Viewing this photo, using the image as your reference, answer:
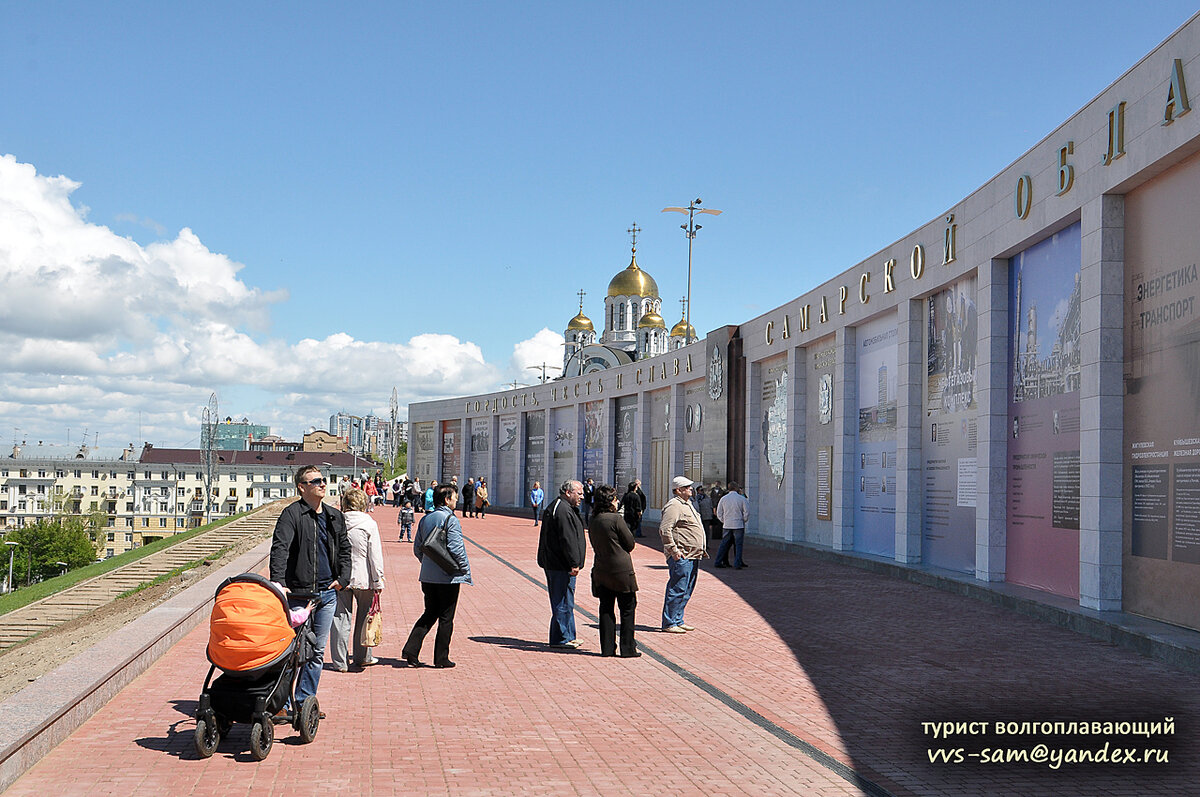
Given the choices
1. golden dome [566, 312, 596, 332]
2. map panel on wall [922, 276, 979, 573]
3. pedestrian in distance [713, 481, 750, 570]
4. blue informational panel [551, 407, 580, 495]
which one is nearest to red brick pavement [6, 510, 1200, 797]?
map panel on wall [922, 276, 979, 573]

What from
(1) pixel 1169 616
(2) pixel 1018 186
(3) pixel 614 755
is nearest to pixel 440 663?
(3) pixel 614 755

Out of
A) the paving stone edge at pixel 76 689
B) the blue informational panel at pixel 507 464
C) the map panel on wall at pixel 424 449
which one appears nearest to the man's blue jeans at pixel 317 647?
the paving stone edge at pixel 76 689

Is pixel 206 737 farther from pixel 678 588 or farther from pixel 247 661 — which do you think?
Result: pixel 678 588

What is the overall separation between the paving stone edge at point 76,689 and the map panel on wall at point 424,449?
163 feet

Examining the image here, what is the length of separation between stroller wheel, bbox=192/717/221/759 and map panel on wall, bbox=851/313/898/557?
1613 centimetres

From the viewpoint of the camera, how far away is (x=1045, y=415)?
1506 centimetres

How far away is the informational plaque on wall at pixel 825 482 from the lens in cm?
2434

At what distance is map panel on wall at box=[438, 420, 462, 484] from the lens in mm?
57812

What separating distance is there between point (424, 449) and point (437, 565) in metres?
53.4

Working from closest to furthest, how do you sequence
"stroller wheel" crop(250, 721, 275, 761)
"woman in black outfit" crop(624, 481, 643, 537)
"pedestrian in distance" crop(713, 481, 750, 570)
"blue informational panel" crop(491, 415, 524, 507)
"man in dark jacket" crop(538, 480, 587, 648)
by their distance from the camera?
"stroller wheel" crop(250, 721, 275, 761) < "man in dark jacket" crop(538, 480, 587, 648) < "pedestrian in distance" crop(713, 481, 750, 570) < "woman in black outfit" crop(624, 481, 643, 537) < "blue informational panel" crop(491, 415, 524, 507)

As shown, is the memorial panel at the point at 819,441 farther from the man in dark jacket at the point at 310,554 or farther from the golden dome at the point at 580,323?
the golden dome at the point at 580,323

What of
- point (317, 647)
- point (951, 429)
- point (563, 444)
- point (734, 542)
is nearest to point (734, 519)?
point (734, 542)

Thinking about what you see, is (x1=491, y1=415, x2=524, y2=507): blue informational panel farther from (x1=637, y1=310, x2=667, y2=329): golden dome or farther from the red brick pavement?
(x1=637, y1=310, x2=667, y2=329): golden dome

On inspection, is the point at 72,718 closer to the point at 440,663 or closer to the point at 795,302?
the point at 440,663
